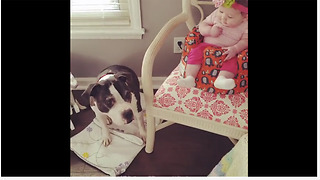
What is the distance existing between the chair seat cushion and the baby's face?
28 cm

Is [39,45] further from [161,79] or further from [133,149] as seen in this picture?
[161,79]

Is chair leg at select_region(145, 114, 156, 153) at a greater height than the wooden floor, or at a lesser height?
greater

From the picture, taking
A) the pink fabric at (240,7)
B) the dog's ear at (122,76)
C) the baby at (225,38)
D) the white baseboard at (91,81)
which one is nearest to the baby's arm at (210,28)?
the baby at (225,38)

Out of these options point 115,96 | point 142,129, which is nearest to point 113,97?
point 115,96

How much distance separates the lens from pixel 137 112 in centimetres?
159

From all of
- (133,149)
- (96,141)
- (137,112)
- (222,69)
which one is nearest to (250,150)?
(222,69)

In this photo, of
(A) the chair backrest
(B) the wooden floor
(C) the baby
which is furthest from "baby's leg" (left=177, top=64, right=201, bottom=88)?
(B) the wooden floor

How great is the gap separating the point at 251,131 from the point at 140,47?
3.55 ft

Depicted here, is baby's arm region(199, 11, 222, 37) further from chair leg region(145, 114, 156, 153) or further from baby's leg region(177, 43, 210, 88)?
chair leg region(145, 114, 156, 153)

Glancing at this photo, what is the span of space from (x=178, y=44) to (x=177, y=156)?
0.61 m

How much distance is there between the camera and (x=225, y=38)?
51.0 inches

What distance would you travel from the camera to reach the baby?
4.01ft

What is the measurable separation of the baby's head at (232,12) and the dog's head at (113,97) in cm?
48

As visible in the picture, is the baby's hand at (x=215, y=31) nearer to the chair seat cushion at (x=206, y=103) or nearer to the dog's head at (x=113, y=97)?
the chair seat cushion at (x=206, y=103)
